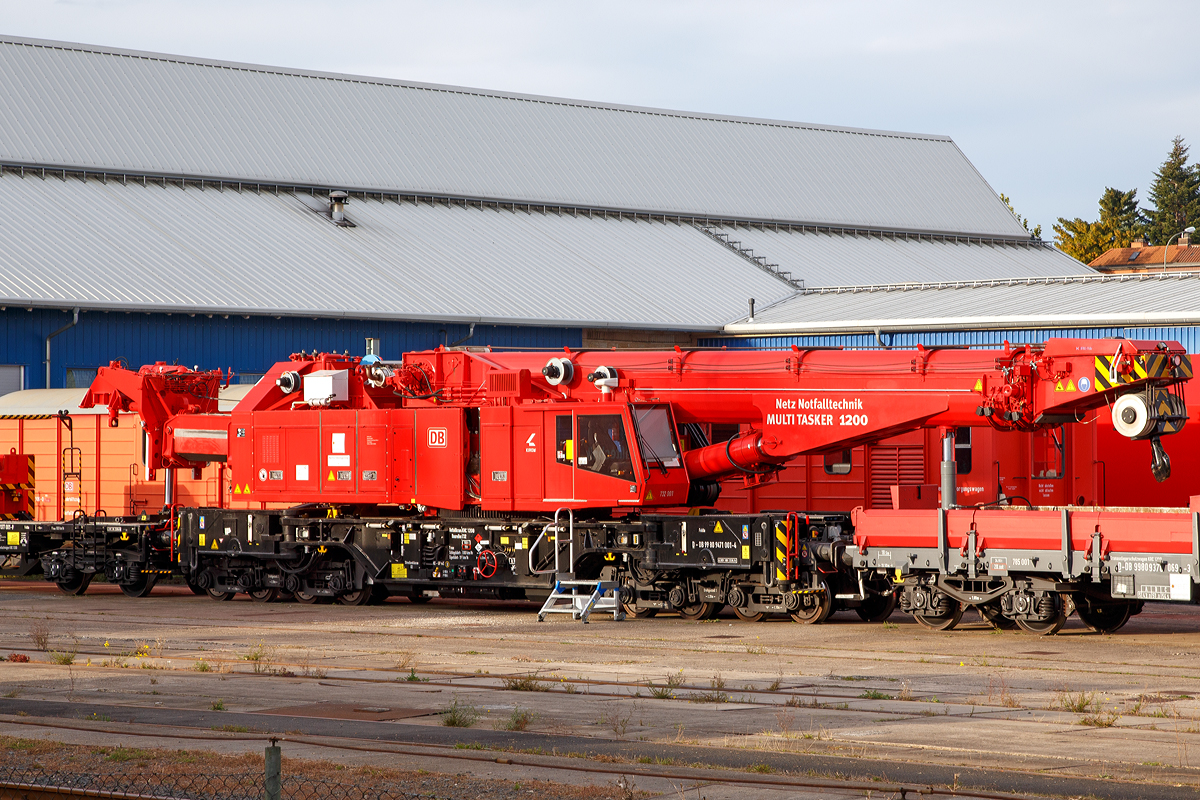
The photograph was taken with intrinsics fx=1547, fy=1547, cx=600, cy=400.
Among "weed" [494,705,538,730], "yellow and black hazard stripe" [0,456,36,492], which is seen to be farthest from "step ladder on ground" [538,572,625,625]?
"yellow and black hazard stripe" [0,456,36,492]

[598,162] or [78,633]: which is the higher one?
[598,162]

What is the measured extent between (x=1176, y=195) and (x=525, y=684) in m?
123

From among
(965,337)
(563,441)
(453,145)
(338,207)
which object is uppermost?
(453,145)

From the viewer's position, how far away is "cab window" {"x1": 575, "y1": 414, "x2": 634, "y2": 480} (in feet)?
71.3

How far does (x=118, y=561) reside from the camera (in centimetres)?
2747

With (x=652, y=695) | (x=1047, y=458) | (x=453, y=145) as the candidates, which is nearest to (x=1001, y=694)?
(x=652, y=695)

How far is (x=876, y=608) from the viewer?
21625mm

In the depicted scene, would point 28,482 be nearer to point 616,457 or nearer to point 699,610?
point 616,457

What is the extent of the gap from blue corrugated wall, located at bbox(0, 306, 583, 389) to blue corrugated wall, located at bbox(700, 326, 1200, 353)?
5460 millimetres

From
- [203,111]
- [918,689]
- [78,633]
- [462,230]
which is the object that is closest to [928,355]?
[918,689]

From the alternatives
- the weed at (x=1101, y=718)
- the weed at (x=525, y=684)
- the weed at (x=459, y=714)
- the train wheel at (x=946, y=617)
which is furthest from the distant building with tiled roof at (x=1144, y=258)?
the weed at (x=459, y=714)

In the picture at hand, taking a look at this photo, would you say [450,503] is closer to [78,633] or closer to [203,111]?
[78,633]

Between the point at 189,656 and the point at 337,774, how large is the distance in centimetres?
815

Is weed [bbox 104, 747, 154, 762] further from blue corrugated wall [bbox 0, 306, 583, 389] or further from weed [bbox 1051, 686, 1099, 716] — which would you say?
blue corrugated wall [bbox 0, 306, 583, 389]
